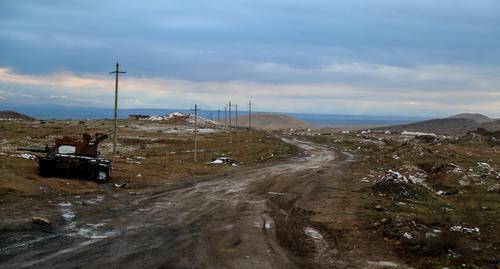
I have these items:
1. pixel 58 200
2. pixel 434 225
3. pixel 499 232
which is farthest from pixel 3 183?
pixel 499 232

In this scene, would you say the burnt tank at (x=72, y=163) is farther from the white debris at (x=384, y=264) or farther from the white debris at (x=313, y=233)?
the white debris at (x=384, y=264)

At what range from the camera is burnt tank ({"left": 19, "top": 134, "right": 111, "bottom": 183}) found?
2642 centimetres

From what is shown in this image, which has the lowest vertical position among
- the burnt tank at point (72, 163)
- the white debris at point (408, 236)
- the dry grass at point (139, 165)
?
the dry grass at point (139, 165)

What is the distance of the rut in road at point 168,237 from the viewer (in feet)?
38.7

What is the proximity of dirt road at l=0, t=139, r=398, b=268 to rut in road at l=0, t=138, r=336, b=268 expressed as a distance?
2 cm

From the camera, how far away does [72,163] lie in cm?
2666

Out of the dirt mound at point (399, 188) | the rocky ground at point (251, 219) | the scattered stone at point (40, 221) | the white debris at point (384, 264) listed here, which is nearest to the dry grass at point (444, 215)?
the rocky ground at point (251, 219)

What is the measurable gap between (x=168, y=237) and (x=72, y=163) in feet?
45.3

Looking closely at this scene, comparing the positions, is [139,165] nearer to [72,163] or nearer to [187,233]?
[72,163]

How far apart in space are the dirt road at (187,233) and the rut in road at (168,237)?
0.07 feet

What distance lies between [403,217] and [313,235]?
433 cm

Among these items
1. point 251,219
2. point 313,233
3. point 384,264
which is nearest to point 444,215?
point 313,233

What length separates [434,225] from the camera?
16.9 meters

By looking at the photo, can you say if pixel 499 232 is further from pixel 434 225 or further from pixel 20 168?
pixel 20 168
